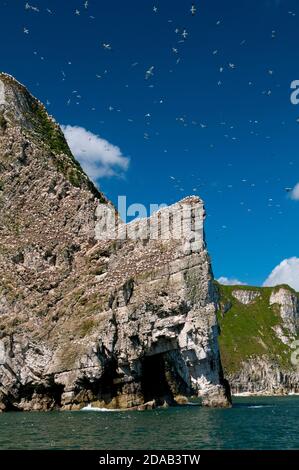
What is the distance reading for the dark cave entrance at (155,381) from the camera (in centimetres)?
8806

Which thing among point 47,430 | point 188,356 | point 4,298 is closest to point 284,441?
point 47,430

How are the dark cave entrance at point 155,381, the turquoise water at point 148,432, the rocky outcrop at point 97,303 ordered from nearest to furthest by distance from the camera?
the turquoise water at point 148,432 < the rocky outcrop at point 97,303 < the dark cave entrance at point 155,381

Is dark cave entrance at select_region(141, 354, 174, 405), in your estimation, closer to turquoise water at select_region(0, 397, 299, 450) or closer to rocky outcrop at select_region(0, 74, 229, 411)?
rocky outcrop at select_region(0, 74, 229, 411)

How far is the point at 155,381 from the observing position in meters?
91.8

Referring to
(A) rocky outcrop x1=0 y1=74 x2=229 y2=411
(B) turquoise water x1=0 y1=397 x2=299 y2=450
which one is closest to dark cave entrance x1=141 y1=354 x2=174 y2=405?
(A) rocky outcrop x1=0 y1=74 x2=229 y2=411

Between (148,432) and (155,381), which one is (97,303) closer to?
(155,381)

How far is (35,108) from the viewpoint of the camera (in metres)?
143

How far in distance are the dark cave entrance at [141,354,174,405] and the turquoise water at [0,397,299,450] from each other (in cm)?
1985

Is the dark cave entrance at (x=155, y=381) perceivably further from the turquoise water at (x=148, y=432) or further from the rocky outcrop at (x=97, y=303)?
the turquoise water at (x=148, y=432)

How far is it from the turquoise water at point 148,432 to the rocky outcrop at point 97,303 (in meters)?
16.9

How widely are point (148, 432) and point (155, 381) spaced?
1643 inches

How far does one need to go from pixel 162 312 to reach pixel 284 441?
4160 centimetres

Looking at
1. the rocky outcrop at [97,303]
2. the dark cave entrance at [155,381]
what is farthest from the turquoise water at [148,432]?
the dark cave entrance at [155,381]

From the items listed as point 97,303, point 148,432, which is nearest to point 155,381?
point 97,303
